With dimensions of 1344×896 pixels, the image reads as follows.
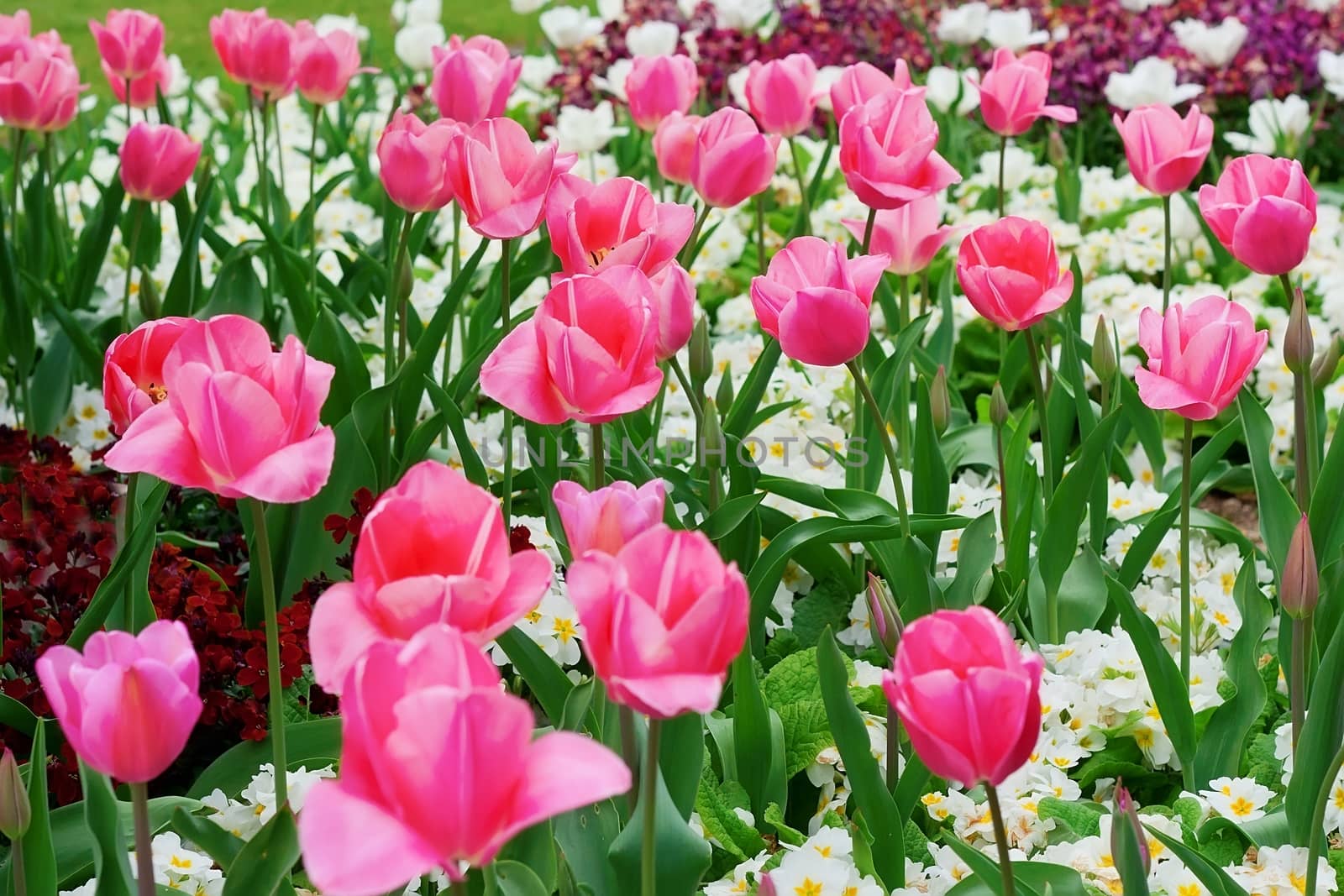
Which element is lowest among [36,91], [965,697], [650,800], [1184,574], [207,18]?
[207,18]

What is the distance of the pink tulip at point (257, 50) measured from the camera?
290 cm

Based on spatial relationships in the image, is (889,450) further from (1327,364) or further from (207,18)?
(207,18)

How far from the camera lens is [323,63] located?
297 cm

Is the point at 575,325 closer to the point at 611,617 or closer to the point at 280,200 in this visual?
the point at 611,617

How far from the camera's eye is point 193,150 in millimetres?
2521

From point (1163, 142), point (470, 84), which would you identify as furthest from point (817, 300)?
point (470, 84)

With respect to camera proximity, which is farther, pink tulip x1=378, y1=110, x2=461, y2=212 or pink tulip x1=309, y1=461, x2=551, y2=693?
pink tulip x1=378, y1=110, x2=461, y2=212

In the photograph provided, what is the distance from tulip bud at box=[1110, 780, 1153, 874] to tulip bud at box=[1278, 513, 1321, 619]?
1.34 feet

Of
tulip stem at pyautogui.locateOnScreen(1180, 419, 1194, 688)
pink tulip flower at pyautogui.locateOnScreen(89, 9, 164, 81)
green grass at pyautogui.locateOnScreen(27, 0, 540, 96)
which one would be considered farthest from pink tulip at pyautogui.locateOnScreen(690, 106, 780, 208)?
green grass at pyautogui.locateOnScreen(27, 0, 540, 96)

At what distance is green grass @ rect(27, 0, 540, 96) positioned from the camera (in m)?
8.64

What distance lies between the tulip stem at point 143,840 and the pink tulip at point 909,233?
145 centimetres

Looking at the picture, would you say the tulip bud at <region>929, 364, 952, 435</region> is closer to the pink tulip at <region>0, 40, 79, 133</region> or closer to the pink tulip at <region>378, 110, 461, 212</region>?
the pink tulip at <region>378, 110, 461, 212</region>

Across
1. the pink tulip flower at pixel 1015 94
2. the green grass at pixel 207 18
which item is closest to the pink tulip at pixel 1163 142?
the pink tulip flower at pixel 1015 94

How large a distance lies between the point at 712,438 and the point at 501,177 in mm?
391
